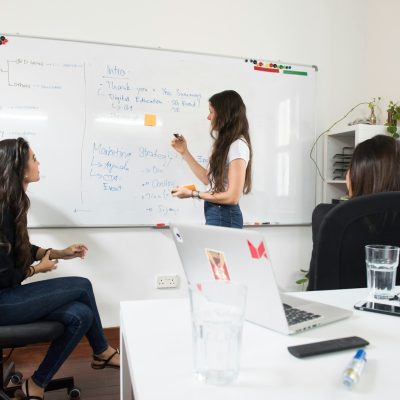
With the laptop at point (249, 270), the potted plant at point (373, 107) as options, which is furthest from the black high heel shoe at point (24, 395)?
the potted plant at point (373, 107)

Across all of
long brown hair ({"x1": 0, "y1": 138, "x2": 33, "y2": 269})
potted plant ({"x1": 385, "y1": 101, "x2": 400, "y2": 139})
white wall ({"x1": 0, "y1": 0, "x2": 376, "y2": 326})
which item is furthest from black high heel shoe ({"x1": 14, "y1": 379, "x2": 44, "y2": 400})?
potted plant ({"x1": 385, "y1": 101, "x2": 400, "y2": 139})

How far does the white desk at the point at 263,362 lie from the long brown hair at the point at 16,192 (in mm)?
915

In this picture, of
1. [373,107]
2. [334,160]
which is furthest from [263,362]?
[373,107]

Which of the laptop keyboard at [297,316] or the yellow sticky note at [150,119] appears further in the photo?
the yellow sticky note at [150,119]

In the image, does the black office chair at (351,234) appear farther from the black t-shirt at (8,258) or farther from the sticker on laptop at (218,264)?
the black t-shirt at (8,258)

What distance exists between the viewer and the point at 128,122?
2.45m

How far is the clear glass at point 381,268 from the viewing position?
0.83 m

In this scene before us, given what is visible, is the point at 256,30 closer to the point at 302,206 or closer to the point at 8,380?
the point at 302,206

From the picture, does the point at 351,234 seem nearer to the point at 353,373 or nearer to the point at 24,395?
the point at 353,373

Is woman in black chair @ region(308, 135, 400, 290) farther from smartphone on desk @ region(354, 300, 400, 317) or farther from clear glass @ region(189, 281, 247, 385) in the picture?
clear glass @ region(189, 281, 247, 385)

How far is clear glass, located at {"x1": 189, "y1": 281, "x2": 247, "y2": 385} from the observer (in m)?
0.54

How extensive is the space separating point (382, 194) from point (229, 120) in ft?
4.35

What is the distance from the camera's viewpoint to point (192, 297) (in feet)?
1.91

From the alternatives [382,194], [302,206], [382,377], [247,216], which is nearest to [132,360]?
[382,377]
